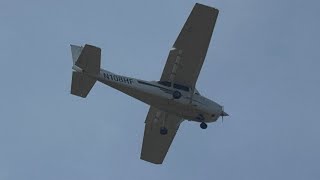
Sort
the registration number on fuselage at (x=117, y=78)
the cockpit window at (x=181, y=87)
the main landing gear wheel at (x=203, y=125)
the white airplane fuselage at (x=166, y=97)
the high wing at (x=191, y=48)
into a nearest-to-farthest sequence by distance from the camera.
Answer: the high wing at (x=191, y=48) → the registration number on fuselage at (x=117, y=78) → the white airplane fuselage at (x=166, y=97) → the cockpit window at (x=181, y=87) → the main landing gear wheel at (x=203, y=125)

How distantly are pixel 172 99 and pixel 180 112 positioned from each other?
0.97m

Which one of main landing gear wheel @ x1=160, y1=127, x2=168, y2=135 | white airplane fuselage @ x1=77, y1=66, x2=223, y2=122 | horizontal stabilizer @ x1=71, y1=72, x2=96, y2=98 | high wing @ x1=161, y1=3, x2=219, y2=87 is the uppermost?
high wing @ x1=161, y1=3, x2=219, y2=87

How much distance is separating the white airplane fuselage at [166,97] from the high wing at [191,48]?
582 millimetres

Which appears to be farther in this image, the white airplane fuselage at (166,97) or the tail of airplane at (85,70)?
the white airplane fuselage at (166,97)

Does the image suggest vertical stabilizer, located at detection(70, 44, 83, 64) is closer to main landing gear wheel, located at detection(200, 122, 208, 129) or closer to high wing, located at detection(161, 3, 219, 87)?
high wing, located at detection(161, 3, 219, 87)

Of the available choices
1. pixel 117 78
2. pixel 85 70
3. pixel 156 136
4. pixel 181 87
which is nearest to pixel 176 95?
pixel 181 87

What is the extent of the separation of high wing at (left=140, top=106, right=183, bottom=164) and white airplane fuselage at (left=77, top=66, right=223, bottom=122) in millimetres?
→ 1901

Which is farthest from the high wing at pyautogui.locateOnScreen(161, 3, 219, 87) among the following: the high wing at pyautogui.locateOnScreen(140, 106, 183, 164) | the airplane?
the high wing at pyautogui.locateOnScreen(140, 106, 183, 164)

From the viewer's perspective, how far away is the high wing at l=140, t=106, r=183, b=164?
4778 centimetres

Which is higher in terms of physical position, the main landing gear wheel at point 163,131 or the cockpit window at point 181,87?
the cockpit window at point 181,87

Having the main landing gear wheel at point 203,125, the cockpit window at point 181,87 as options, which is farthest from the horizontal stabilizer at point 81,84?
the main landing gear wheel at point 203,125

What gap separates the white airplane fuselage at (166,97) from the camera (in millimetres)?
44312

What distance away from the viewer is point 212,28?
44.2 m

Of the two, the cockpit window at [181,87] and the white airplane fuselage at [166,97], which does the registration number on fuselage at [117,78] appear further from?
the cockpit window at [181,87]
